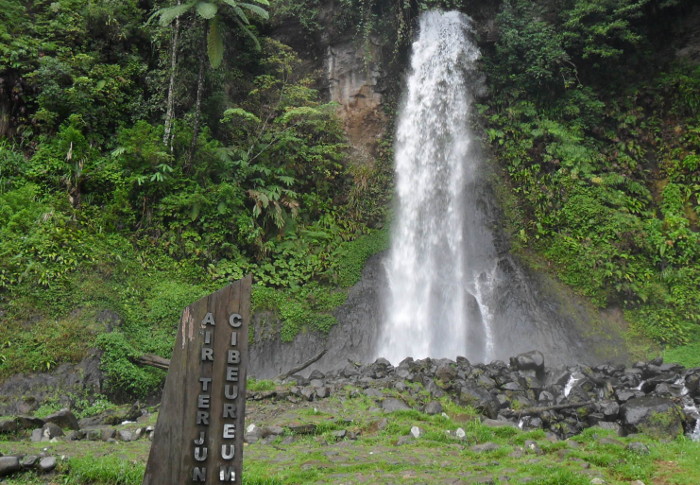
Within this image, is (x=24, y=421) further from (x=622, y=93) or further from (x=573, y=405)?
(x=622, y=93)

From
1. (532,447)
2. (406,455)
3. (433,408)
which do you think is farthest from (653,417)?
(406,455)

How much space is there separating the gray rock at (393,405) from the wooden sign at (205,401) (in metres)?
4.79

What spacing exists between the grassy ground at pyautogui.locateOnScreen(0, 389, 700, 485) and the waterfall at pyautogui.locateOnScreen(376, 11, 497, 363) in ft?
→ 19.6

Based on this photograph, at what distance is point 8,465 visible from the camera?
4.75 m

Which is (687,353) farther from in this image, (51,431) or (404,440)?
(51,431)

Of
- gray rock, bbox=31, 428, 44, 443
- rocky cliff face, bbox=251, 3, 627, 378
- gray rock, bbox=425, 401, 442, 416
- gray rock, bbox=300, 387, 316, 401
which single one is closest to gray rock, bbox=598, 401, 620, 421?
gray rock, bbox=425, 401, 442, 416

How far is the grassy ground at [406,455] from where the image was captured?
505 cm

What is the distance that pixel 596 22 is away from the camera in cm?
1688

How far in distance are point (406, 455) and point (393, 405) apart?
229 centimetres

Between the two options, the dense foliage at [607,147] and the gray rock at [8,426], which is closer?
the gray rock at [8,426]

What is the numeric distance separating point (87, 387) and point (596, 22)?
1907 centimetres

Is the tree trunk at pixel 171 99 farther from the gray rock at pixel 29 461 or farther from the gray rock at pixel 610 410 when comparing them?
the gray rock at pixel 610 410

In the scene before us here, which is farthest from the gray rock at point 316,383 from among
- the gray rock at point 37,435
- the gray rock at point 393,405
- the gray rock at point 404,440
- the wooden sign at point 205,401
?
the wooden sign at point 205,401

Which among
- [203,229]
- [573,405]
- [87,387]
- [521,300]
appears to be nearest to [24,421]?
[87,387]
